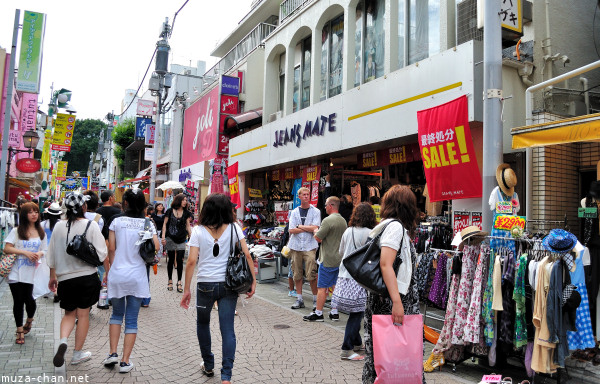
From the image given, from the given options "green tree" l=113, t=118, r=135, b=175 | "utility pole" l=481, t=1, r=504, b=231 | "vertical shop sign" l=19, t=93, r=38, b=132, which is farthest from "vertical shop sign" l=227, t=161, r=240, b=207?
"green tree" l=113, t=118, r=135, b=175

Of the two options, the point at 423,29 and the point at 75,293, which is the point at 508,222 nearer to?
the point at 75,293

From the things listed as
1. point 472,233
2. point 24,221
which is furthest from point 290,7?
point 472,233

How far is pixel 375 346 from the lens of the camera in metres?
3.06

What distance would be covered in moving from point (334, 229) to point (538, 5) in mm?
5350

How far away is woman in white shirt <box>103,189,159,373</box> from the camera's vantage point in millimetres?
4461

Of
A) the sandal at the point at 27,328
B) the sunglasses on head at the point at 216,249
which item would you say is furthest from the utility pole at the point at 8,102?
the sunglasses on head at the point at 216,249

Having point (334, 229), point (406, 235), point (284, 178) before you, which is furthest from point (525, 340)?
point (284, 178)

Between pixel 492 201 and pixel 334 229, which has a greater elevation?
pixel 492 201

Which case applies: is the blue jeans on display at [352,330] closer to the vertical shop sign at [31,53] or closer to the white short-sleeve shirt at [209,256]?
the white short-sleeve shirt at [209,256]

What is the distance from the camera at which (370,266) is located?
3.25 metres

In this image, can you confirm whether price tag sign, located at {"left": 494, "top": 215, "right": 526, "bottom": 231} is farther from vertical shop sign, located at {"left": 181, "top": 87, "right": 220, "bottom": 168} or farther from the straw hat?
vertical shop sign, located at {"left": 181, "top": 87, "right": 220, "bottom": 168}

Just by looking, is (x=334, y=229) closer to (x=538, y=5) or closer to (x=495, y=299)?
(x=495, y=299)

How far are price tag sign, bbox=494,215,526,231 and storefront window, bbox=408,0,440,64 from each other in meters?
4.76

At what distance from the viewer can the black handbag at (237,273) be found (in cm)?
403
